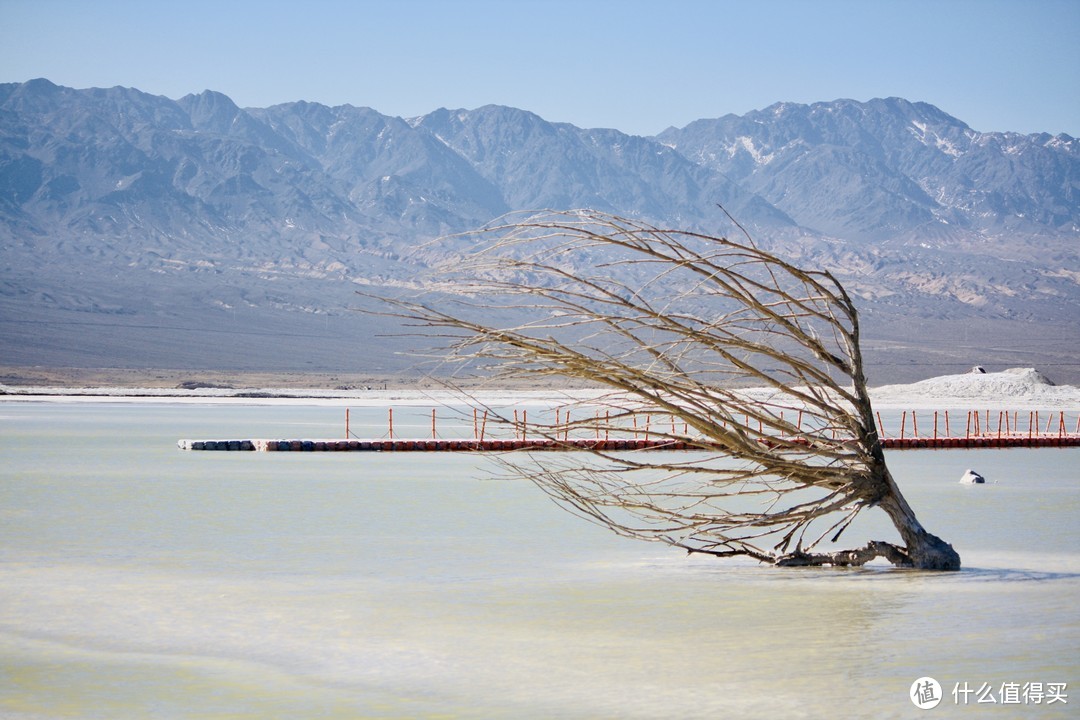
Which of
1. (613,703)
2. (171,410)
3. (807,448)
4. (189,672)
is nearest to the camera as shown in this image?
(613,703)

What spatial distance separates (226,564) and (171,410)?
4253cm

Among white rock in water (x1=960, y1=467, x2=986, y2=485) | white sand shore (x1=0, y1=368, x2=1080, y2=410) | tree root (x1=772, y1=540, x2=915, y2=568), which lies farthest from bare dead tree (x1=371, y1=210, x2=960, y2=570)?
white sand shore (x1=0, y1=368, x2=1080, y2=410)

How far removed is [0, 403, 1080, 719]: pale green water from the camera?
8320mm

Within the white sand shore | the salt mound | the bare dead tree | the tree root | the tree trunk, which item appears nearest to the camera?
the bare dead tree

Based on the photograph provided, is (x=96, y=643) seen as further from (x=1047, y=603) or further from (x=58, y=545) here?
(x=1047, y=603)

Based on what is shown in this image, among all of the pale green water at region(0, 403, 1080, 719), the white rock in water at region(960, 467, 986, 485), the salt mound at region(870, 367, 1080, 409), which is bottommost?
the pale green water at region(0, 403, 1080, 719)

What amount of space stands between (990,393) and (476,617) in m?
53.2

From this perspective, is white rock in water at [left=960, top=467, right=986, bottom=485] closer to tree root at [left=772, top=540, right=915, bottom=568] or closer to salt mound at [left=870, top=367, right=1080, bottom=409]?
tree root at [left=772, top=540, right=915, bottom=568]

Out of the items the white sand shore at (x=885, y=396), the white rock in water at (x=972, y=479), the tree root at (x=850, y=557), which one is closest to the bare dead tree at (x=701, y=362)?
the tree root at (x=850, y=557)

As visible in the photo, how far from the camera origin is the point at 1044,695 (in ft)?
27.0

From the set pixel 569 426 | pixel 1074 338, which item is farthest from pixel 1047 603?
pixel 1074 338

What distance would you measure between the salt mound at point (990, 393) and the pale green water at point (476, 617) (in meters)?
40.8

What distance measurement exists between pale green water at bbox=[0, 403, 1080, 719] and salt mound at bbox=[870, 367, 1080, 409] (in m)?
40.8

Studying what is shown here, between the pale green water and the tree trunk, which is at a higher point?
the tree trunk
